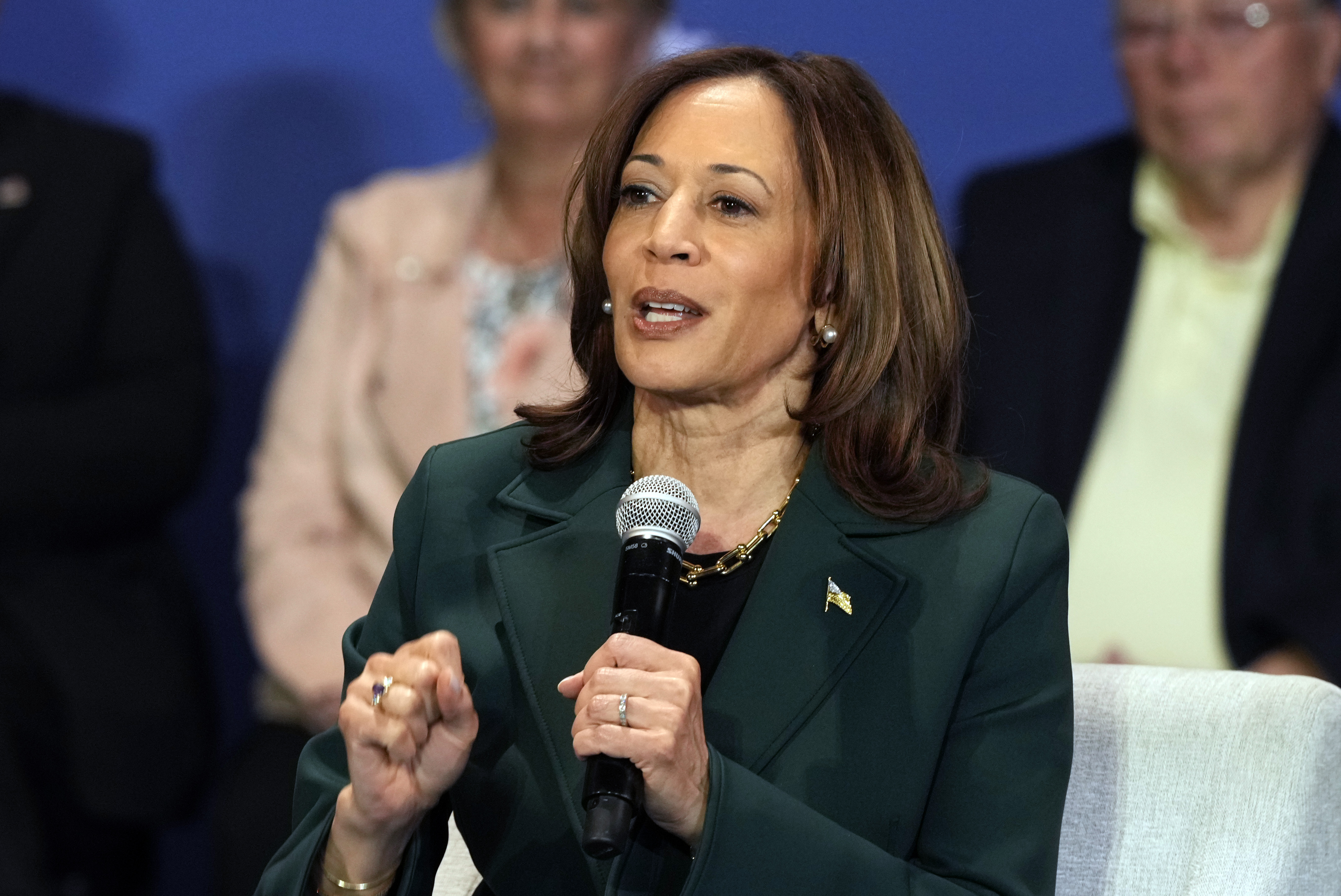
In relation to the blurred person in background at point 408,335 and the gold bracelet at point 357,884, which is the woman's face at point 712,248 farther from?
the blurred person in background at point 408,335

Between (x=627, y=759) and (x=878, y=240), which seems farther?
(x=878, y=240)

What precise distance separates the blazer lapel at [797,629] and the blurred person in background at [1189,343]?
3.93 ft

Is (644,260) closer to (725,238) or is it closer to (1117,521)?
(725,238)

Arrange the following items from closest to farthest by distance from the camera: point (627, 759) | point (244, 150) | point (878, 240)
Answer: point (627, 759), point (878, 240), point (244, 150)

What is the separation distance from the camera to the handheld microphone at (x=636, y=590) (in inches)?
52.5

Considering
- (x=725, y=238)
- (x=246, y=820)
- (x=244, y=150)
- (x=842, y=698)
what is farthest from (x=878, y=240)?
(x=244, y=150)

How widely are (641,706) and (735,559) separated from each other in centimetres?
45

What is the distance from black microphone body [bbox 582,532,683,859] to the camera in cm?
135

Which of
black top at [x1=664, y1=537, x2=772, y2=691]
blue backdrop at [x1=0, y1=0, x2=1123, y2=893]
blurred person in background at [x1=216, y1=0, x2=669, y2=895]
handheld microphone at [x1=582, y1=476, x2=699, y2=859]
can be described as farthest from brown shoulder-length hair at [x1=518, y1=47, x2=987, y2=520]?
blue backdrop at [x1=0, y1=0, x2=1123, y2=893]

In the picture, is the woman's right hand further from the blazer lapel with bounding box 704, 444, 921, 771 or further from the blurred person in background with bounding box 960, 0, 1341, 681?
the blurred person in background with bounding box 960, 0, 1341, 681

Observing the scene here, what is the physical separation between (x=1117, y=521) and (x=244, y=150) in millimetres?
2104

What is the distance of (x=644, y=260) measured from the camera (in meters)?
1.76

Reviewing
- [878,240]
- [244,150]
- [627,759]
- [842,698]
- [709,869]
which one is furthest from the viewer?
[244,150]

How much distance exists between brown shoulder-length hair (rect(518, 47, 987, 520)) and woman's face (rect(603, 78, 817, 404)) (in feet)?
0.10
